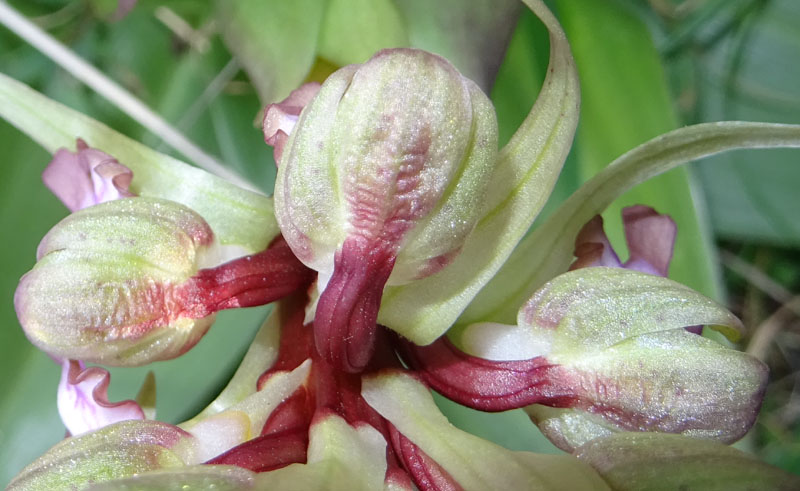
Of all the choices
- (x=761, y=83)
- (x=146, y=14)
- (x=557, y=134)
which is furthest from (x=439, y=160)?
(x=761, y=83)

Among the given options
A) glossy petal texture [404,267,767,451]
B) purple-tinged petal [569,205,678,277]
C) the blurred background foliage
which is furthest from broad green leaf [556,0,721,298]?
glossy petal texture [404,267,767,451]

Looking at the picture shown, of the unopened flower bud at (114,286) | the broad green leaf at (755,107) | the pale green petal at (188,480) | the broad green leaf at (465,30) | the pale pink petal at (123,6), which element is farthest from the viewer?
the broad green leaf at (755,107)

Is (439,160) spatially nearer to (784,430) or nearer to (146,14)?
(146,14)

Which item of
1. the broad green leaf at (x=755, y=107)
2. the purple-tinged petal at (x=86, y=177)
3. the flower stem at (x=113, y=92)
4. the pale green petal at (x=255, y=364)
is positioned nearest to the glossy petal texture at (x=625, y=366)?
the pale green petal at (x=255, y=364)

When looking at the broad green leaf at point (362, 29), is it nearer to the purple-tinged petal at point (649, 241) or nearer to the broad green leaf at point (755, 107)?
the purple-tinged petal at point (649, 241)

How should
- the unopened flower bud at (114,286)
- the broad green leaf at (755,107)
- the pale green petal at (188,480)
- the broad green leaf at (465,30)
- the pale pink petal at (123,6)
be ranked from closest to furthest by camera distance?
the pale green petal at (188,480) → the unopened flower bud at (114,286) → the broad green leaf at (465,30) → the pale pink petal at (123,6) → the broad green leaf at (755,107)

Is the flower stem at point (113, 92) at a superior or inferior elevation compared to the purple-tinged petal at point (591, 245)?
inferior

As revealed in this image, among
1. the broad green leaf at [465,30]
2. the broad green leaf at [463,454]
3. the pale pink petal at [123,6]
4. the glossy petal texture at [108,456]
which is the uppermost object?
the broad green leaf at [465,30]
